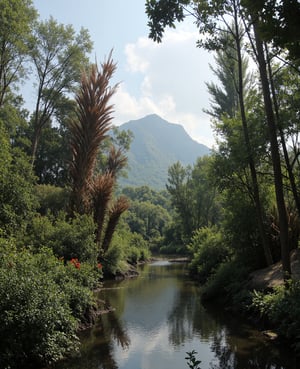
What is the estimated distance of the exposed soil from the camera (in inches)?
403

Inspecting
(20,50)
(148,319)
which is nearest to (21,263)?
(148,319)

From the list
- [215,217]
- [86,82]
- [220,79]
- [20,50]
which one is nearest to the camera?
[86,82]

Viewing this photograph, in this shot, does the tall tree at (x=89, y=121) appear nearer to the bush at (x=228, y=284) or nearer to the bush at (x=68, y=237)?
the bush at (x=68, y=237)

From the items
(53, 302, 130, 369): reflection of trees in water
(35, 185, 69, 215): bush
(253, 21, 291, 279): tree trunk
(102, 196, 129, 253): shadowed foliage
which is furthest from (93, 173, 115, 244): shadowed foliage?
(35, 185, 69, 215): bush

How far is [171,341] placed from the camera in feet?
27.0

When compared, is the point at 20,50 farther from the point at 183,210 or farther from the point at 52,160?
the point at 183,210

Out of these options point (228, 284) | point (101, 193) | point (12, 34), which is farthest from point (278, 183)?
point (12, 34)

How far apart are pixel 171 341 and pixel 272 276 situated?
420 centimetres

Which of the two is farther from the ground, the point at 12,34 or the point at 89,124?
the point at 12,34

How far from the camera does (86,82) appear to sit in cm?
1150

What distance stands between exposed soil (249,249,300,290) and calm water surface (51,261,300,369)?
129 centimetres

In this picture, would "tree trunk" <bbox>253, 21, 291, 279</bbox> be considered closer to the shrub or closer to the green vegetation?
the green vegetation

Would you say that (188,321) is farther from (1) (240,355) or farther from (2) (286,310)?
(2) (286,310)

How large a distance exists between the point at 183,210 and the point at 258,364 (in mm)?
40242
